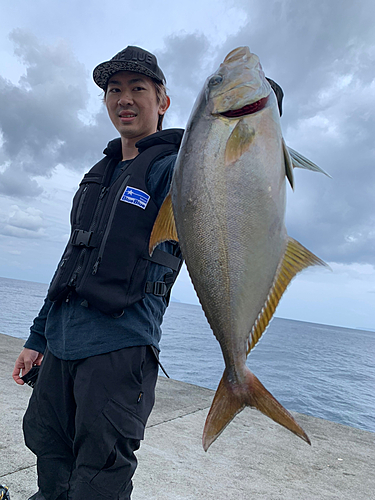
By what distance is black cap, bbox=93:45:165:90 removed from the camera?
6.81ft

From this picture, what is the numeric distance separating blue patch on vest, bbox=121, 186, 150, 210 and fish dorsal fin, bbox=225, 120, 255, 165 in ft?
2.56

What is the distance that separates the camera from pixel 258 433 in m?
3.88

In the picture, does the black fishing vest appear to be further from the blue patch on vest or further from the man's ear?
the man's ear

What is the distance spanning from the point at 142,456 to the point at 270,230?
2582mm

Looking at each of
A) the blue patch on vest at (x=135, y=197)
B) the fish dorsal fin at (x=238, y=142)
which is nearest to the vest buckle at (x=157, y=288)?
the blue patch on vest at (x=135, y=197)

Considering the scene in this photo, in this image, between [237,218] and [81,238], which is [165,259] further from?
[237,218]

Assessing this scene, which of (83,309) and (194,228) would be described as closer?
(194,228)

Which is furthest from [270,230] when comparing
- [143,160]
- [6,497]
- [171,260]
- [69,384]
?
[6,497]

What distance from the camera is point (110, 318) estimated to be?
5.81 ft

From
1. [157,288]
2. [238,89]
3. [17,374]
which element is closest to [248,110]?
[238,89]

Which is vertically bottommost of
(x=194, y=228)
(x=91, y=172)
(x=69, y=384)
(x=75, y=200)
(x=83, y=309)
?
(x=69, y=384)

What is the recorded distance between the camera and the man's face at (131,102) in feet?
Result: 6.95

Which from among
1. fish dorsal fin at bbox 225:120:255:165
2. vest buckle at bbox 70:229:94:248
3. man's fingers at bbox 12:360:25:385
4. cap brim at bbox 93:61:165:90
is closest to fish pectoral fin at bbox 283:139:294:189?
fish dorsal fin at bbox 225:120:255:165

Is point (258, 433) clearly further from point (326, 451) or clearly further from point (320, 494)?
point (320, 494)
